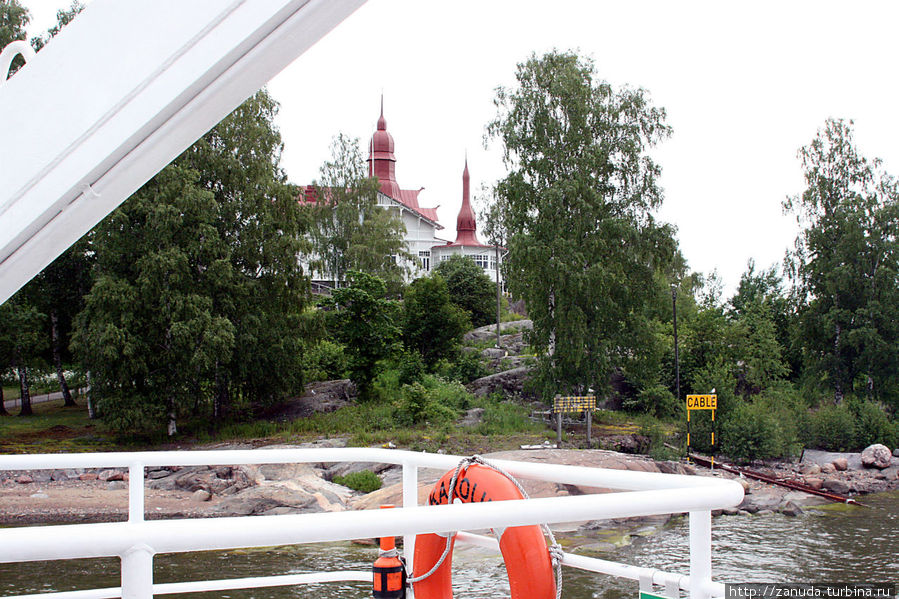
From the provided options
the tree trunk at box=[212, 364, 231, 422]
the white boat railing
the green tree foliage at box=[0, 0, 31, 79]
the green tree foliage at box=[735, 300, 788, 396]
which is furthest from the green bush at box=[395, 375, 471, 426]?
the white boat railing

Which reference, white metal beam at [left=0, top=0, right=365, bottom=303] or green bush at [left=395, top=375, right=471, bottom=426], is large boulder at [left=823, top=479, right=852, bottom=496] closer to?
green bush at [left=395, top=375, right=471, bottom=426]

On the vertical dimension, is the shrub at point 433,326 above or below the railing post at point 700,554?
above

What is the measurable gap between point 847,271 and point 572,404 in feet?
41.8

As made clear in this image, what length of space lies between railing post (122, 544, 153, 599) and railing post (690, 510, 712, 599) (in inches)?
38.2

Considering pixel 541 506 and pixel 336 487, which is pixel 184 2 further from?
pixel 336 487

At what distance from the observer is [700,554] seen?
58.5 inches

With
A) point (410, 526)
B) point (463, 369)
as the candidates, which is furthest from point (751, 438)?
point (410, 526)

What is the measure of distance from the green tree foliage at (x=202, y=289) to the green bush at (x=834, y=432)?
15.8 m

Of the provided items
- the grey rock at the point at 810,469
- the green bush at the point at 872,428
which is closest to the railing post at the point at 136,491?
the grey rock at the point at 810,469

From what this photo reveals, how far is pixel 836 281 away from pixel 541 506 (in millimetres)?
28195

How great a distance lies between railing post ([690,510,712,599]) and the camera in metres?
1.46

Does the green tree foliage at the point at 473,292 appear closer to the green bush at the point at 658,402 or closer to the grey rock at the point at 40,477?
the green bush at the point at 658,402

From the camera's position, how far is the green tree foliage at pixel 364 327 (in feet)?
78.1

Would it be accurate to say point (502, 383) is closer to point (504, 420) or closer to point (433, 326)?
point (433, 326)
